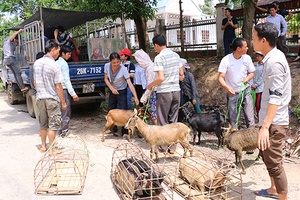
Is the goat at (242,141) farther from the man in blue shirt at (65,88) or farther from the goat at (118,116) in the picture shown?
the man in blue shirt at (65,88)

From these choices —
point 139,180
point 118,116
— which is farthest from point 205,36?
point 139,180

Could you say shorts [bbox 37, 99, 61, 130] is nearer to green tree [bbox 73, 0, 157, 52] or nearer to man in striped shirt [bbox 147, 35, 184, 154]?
man in striped shirt [bbox 147, 35, 184, 154]

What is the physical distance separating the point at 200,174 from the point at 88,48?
223 inches

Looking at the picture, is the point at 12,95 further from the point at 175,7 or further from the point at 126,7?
the point at 175,7

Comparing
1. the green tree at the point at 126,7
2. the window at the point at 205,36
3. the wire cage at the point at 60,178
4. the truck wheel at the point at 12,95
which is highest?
the green tree at the point at 126,7

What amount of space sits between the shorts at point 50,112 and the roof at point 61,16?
288 centimetres

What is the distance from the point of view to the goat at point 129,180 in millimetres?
3557

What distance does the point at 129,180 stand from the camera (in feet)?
Answer: 12.4

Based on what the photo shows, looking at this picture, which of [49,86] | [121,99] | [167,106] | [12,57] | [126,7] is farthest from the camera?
[12,57]

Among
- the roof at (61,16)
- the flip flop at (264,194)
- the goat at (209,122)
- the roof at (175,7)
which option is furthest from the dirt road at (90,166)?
the roof at (175,7)

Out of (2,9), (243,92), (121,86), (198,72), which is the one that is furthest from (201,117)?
(2,9)

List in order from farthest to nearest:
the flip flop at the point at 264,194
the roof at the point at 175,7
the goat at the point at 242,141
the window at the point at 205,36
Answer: the roof at the point at 175,7 < the window at the point at 205,36 < the goat at the point at 242,141 < the flip flop at the point at 264,194

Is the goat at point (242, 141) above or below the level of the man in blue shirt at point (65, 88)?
below

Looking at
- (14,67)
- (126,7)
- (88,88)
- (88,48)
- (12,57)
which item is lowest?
(88,88)
